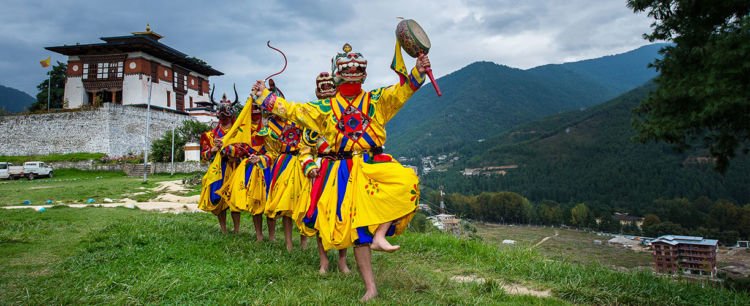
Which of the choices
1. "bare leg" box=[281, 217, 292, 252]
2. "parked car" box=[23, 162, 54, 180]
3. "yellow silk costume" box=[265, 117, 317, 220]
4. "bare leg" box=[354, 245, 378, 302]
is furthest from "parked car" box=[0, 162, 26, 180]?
"bare leg" box=[354, 245, 378, 302]

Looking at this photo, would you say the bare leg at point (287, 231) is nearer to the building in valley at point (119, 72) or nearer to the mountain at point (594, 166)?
the building in valley at point (119, 72)

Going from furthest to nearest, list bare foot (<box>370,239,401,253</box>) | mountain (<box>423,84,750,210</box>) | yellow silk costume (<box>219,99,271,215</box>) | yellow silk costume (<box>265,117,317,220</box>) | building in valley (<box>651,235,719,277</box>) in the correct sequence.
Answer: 1. mountain (<box>423,84,750,210</box>)
2. building in valley (<box>651,235,719,277</box>)
3. yellow silk costume (<box>219,99,271,215</box>)
4. yellow silk costume (<box>265,117,317,220</box>)
5. bare foot (<box>370,239,401,253</box>)

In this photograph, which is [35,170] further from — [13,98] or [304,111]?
[13,98]

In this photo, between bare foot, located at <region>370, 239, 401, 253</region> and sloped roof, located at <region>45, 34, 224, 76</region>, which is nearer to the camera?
bare foot, located at <region>370, 239, 401, 253</region>

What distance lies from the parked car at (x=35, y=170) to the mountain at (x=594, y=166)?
2268 inches

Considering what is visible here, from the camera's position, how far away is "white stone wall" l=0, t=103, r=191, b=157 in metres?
35.7

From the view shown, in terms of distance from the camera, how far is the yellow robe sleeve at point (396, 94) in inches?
162

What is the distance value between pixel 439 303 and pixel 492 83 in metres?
204

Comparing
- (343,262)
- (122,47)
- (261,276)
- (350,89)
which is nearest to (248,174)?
(343,262)

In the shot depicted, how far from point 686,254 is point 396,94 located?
10207mm

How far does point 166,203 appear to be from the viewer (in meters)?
14.4

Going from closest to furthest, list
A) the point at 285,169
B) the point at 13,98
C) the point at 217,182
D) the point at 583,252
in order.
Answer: the point at 285,169 → the point at 217,182 → the point at 583,252 → the point at 13,98

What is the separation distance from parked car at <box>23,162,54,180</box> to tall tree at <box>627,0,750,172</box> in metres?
31.8

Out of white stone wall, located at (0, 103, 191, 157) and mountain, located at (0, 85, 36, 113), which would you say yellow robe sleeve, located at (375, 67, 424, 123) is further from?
mountain, located at (0, 85, 36, 113)
